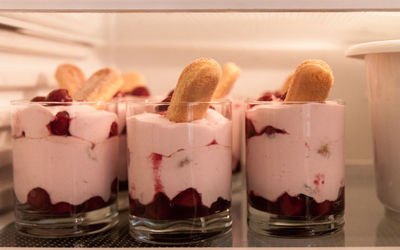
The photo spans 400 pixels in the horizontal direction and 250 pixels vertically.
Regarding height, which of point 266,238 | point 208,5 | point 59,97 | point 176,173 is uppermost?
point 208,5

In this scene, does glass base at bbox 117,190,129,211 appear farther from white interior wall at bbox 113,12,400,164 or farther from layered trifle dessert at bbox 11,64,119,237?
white interior wall at bbox 113,12,400,164

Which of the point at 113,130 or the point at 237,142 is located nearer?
the point at 113,130

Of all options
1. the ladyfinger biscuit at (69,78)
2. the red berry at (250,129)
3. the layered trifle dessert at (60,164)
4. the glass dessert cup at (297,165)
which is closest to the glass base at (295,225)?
the glass dessert cup at (297,165)

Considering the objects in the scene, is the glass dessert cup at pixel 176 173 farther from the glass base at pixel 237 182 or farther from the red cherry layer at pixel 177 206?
the glass base at pixel 237 182

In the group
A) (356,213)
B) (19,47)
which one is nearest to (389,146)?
(356,213)

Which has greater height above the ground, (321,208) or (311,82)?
(311,82)

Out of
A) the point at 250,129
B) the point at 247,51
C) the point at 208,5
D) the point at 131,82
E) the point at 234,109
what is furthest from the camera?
the point at 247,51

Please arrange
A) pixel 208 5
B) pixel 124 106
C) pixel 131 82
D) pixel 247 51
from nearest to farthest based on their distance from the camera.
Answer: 1. pixel 208 5
2. pixel 124 106
3. pixel 131 82
4. pixel 247 51

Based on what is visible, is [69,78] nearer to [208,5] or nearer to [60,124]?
[60,124]

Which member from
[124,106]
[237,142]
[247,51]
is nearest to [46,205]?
[124,106]
